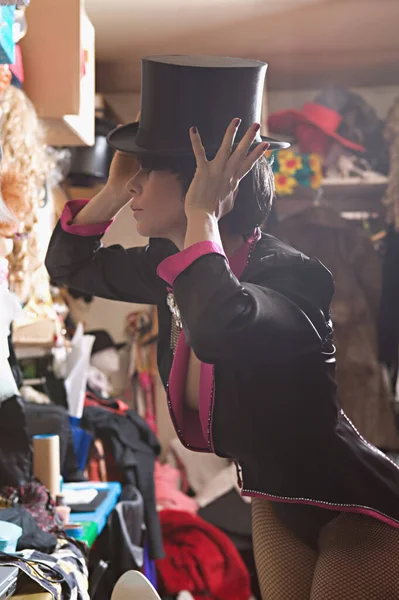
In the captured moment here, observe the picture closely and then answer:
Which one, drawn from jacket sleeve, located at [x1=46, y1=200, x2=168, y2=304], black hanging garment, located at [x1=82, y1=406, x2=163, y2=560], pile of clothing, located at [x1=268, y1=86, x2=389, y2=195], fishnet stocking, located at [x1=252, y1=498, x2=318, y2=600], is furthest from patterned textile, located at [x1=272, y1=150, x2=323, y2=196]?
fishnet stocking, located at [x1=252, y1=498, x2=318, y2=600]

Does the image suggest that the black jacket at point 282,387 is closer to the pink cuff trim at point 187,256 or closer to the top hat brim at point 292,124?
the pink cuff trim at point 187,256

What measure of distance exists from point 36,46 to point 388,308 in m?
1.59

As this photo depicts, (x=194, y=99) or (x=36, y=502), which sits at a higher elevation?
(x=194, y=99)

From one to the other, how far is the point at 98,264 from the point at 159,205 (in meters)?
0.16

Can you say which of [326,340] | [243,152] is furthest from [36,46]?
[326,340]

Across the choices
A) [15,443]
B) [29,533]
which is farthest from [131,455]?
[29,533]

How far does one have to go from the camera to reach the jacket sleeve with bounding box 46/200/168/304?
1046 mm

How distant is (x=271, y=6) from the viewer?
1976 mm

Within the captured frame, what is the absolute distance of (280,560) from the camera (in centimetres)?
96

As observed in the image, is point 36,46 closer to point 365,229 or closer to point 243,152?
point 243,152

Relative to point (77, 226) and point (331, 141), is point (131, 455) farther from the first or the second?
point (331, 141)

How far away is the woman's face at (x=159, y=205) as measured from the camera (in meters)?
0.95

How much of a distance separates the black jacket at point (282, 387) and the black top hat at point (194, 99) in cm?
16

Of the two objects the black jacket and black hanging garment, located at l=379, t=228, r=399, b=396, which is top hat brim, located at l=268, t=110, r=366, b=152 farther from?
the black jacket
